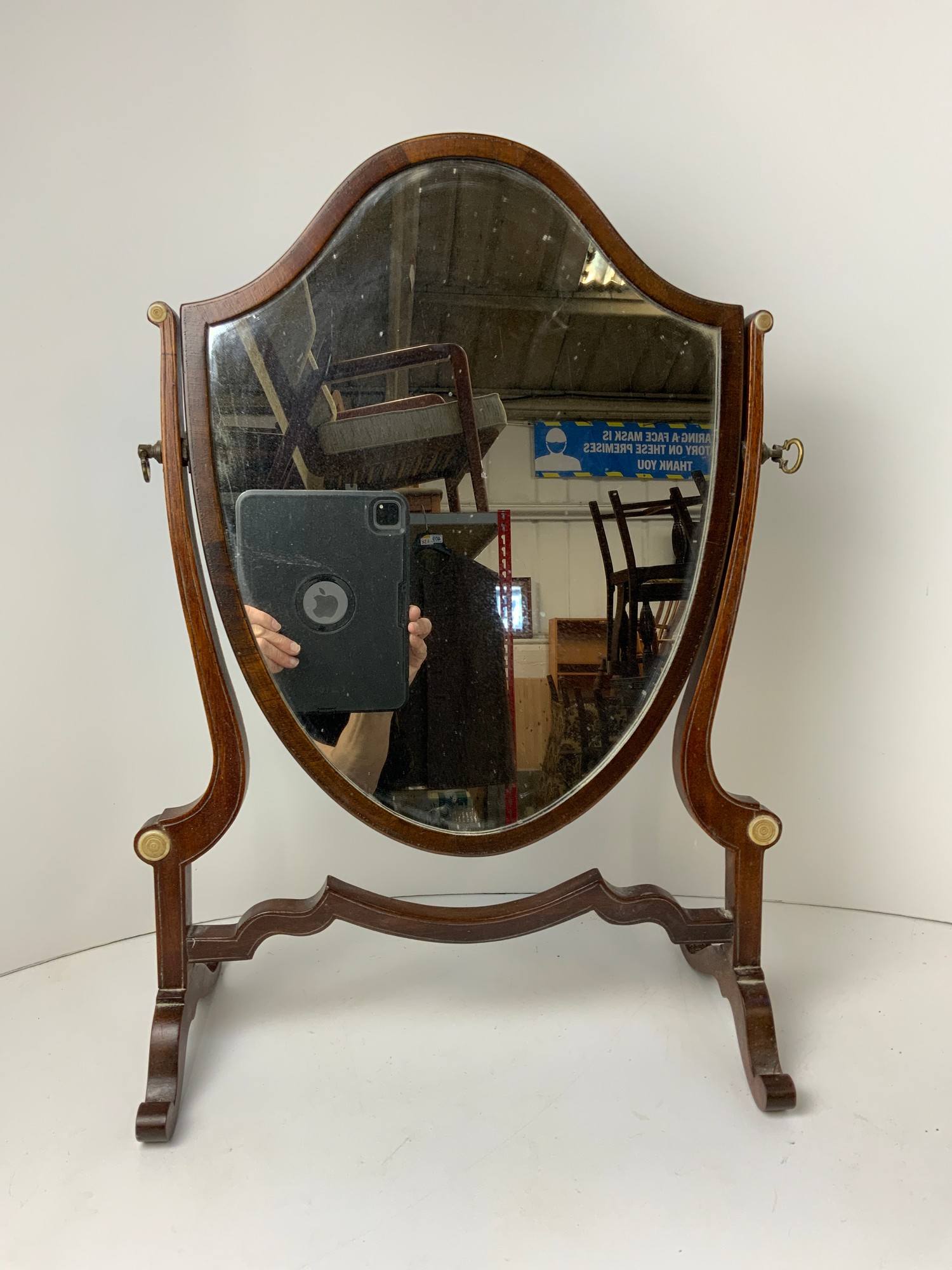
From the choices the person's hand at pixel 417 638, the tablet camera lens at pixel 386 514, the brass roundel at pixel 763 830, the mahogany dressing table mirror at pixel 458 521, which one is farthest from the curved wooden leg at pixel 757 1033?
the tablet camera lens at pixel 386 514

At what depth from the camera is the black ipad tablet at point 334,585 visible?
2.58 feet

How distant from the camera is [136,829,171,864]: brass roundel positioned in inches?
31.6

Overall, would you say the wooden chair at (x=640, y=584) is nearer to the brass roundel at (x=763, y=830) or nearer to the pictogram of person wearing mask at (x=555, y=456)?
the pictogram of person wearing mask at (x=555, y=456)

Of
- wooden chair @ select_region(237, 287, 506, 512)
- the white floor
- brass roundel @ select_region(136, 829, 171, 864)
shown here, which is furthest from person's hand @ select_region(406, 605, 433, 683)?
the white floor

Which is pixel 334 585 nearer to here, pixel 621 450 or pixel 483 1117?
pixel 621 450

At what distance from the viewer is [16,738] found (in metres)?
1.04

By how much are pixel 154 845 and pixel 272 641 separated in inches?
8.3

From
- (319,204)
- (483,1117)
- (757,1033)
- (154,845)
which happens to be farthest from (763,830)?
(319,204)

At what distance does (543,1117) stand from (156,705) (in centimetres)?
66

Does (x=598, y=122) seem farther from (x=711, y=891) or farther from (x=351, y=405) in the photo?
(x=711, y=891)

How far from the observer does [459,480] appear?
0.80 m

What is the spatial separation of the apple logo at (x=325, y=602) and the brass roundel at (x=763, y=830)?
43 centimetres

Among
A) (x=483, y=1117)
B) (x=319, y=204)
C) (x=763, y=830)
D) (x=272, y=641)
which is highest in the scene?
(x=319, y=204)

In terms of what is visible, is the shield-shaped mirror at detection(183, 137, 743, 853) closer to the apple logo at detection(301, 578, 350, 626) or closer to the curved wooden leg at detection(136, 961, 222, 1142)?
the apple logo at detection(301, 578, 350, 626)
